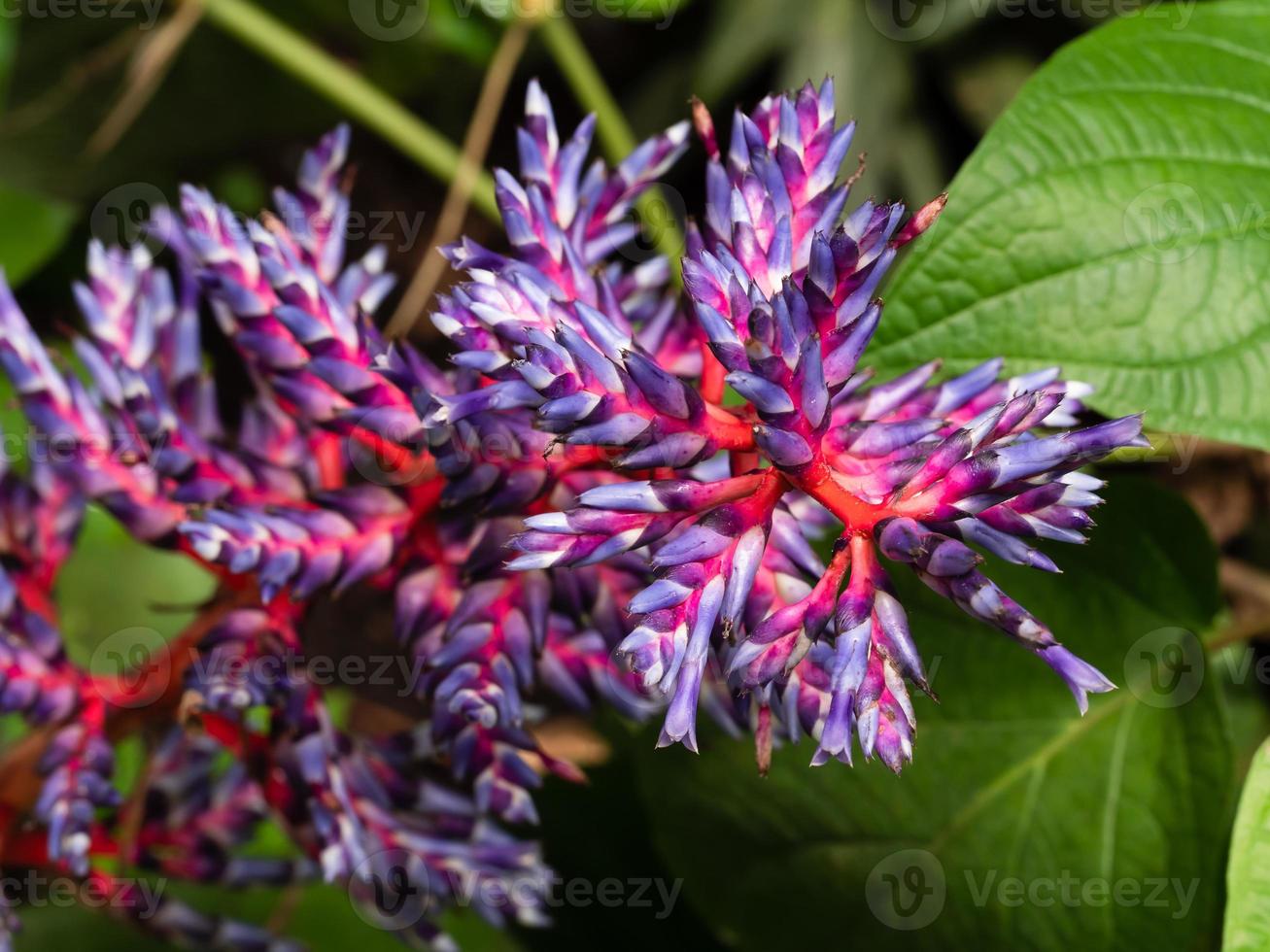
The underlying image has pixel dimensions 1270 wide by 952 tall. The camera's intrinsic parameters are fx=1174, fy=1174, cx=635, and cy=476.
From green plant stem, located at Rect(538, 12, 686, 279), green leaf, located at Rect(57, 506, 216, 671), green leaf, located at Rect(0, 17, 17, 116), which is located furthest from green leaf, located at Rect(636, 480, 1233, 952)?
green leaf, located at Rect(0, 17, 17, 116)

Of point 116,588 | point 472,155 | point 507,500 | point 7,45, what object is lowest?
point 116,588

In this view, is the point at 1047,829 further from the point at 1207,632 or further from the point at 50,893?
the point at 50,893

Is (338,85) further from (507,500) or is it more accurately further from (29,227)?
(507,500)

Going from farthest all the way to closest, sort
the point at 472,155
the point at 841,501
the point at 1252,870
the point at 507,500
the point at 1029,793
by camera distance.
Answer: the point at 472,155
the point at 1029,793
the point at 1252,870
the point at 507,500
the point at 841,501

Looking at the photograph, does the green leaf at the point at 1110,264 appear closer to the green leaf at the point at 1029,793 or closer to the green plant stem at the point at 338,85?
the green leaf at the point at 1029,793

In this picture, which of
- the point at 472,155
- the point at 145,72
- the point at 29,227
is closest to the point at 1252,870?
the point at 472,155

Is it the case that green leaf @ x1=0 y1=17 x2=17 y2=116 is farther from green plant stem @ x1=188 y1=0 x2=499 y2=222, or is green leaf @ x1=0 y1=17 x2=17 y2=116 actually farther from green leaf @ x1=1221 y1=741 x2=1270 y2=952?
green leaf @ x1=1221 y1=741 x2=1270 y2=952
